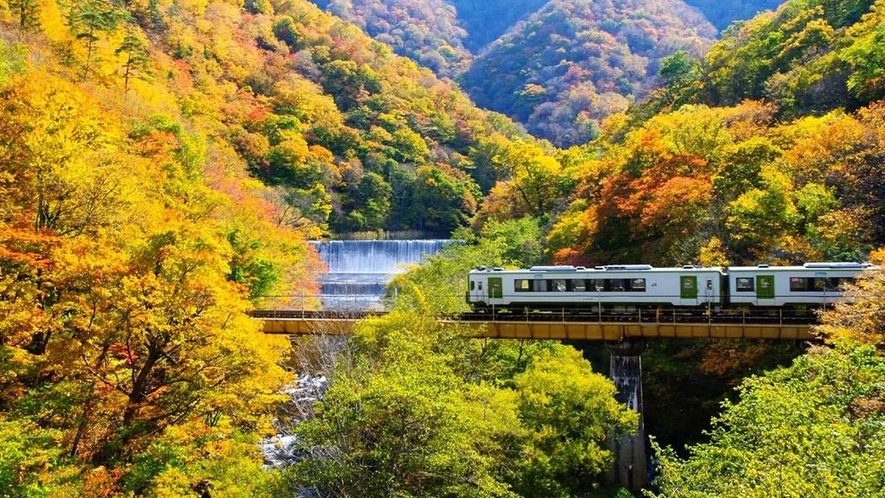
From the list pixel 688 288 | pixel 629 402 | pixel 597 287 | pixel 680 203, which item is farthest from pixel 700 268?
pixel 680 203

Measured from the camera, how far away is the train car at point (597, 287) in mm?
19484

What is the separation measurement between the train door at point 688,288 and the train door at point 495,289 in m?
6.52

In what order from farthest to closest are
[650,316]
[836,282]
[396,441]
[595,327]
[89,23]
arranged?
[89,23]
[650,316]
[595,327]
[836,282]
[396,441]

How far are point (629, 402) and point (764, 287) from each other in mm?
6058

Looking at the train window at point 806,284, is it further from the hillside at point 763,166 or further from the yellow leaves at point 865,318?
the yellow leaves at point 865,318

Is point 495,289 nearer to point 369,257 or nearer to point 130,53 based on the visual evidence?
point 369,257

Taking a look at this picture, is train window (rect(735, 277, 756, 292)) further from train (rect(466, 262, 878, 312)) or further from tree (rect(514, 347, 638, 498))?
tree (rect(514, 347, 638, 498))

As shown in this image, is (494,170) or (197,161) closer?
(197,161)

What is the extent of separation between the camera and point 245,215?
102 feet

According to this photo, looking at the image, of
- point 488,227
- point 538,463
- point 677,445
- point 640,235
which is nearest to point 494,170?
point 488,227

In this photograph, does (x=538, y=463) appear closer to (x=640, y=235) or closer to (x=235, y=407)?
(x=235, y=407)

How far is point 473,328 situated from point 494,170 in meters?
53.0

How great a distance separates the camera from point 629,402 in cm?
1858

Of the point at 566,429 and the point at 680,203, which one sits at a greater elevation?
the point at 680,203
